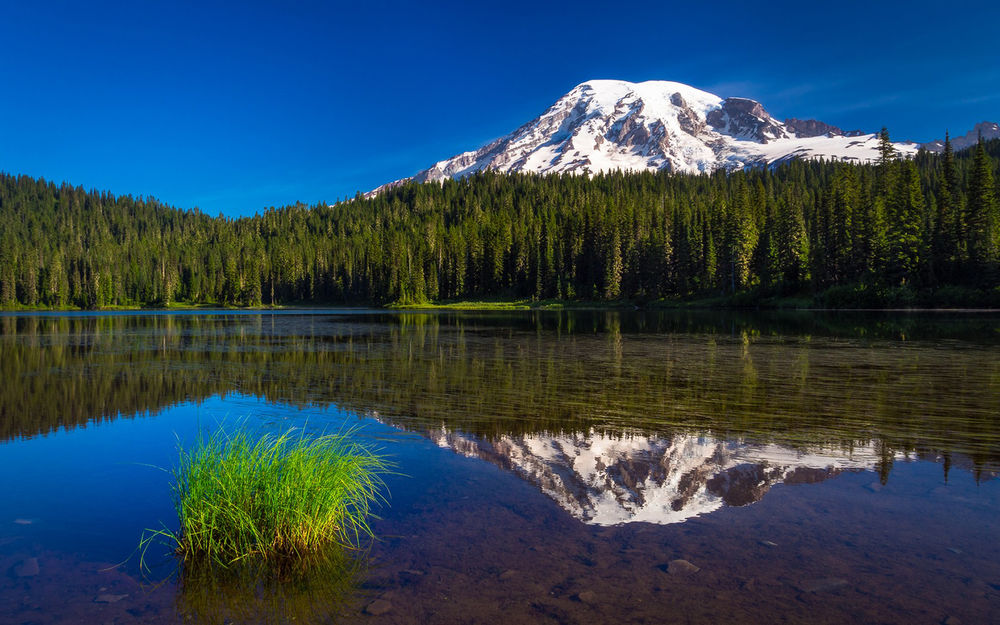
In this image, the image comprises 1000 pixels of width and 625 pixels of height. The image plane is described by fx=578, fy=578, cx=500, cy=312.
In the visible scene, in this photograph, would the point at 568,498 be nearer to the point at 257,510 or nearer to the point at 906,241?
the point at 257,510

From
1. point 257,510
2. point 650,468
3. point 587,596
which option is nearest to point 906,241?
point 650,468

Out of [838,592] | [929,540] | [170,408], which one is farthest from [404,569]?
[170,408]

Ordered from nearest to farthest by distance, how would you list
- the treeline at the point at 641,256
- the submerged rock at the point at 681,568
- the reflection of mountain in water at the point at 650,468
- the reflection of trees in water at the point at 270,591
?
the reflection of trees in water at the point at 270,591 < the submerged rock at the point at 681,568 < the reflection of mountain in water at the point at 650,468 < the treeline at the point at 641,256

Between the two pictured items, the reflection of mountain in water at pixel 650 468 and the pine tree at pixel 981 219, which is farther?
the pine tree at pixel 981 219

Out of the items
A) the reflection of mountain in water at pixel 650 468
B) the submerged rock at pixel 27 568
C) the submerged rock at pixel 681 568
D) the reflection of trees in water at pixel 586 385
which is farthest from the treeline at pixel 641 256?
the submerged rock at pixel 27 568

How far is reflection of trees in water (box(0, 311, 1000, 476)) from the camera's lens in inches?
544

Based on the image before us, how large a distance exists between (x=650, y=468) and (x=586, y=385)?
9735 mm

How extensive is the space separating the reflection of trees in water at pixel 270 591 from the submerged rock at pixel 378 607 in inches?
9.0

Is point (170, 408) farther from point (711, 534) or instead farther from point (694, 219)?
point (694, 219)

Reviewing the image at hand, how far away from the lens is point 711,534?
7.64 metres

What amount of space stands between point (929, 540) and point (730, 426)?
6.36m

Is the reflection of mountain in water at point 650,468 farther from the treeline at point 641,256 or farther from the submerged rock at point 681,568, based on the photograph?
the treeline at point 641,256

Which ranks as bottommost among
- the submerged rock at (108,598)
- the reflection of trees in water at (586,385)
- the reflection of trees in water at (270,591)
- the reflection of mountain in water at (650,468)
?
the submerged rock at (108,598)

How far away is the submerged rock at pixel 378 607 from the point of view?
588cm
